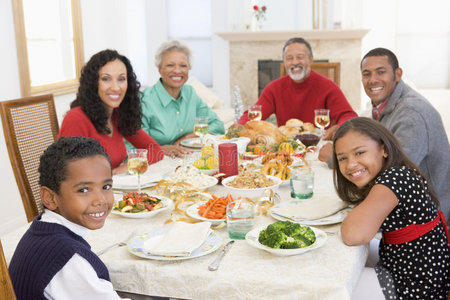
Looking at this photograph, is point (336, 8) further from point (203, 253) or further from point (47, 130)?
point (203, 253)

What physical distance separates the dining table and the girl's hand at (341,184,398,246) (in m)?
0.03

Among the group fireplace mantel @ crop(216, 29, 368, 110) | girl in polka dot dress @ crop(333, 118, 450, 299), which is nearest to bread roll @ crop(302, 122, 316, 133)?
girl in polka dot dress @ crop(333, 118, 450, 299)

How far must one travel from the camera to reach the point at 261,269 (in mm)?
1258

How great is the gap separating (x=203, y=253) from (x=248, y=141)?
1167 mm

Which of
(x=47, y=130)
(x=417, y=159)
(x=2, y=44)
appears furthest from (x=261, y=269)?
(x=2, y=44)

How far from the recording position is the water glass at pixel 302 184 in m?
1.79

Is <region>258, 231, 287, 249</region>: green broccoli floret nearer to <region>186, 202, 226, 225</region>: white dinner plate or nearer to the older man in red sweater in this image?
<region>186, 202, 226, 225</region>: white dinner plate

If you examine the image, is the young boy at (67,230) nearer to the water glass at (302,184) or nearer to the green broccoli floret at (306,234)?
the green broccoli floret at (306,234)

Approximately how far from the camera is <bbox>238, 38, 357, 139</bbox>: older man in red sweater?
354 centimetres

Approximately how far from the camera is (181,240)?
139cm

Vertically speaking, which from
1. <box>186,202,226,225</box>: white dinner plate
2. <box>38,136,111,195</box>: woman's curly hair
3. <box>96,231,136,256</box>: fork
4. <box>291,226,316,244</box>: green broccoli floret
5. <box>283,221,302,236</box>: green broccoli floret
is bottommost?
<box>96,231,136,256</box>: fork

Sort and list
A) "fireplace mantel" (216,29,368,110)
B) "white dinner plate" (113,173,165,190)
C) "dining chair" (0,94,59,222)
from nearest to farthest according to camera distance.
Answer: "white dinner plate" (113,173,165,190) < "dining chair" (0,94,59,222) < "fireplace mantel" (216,29,368,110)

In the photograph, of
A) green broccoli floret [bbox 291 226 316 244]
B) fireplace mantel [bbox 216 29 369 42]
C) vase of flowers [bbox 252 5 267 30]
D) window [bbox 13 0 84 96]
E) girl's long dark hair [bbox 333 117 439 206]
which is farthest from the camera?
vase of flowers [bbox 252 5 267 30]

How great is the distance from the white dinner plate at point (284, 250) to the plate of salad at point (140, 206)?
355 millimetres
